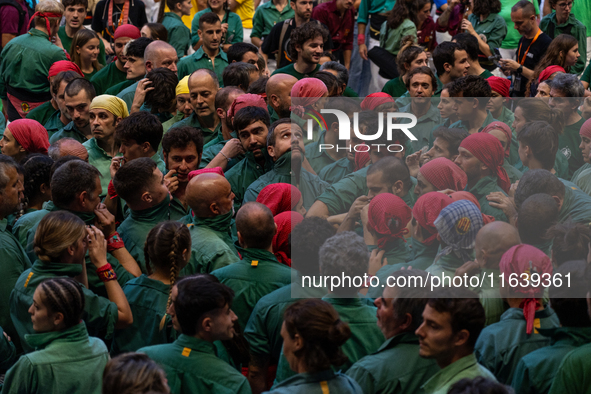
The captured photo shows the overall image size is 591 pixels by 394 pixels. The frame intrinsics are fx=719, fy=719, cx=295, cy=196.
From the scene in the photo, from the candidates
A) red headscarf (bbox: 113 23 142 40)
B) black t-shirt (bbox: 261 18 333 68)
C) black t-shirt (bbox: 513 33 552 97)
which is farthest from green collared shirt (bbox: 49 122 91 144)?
black t-shirt (bbox: 513 33 552 97)

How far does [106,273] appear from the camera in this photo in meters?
3.83

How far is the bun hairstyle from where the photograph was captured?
293 centimetres

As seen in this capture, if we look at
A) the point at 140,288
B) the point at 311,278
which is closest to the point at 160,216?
the point at 140,288

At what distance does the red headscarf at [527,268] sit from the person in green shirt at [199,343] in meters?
1.40

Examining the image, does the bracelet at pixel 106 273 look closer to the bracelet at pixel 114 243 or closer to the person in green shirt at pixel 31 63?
the bracelet at pixel 114 243

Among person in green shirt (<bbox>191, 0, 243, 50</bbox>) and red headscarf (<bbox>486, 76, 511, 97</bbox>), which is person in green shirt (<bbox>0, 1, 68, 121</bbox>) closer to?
person in green shirt (<bbox>191, 0, 243, 50</bbox>)

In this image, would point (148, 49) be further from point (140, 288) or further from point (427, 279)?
point (427, 279)

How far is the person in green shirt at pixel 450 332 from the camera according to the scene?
3.11 meters

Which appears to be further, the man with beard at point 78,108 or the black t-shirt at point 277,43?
the black t-shirt at point 277,43

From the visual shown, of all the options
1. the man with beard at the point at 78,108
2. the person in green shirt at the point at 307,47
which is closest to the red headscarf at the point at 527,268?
the person in green shirt at the point at 307,47

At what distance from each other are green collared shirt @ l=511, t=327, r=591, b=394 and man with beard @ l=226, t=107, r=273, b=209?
2.84 m

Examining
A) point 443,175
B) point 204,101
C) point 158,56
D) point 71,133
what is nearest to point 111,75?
point 158,56

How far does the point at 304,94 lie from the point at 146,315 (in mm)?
2949

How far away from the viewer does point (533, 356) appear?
11.0ft
